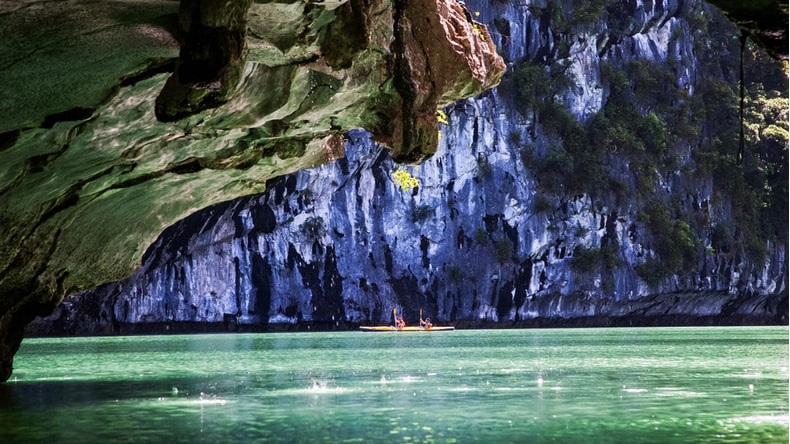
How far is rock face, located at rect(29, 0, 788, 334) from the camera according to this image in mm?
46219

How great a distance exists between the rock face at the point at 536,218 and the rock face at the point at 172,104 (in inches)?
1328

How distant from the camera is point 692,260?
5062cm

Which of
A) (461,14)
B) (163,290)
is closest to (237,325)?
(163,290)

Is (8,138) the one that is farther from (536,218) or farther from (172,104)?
(536,218)

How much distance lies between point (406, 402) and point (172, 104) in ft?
13.3

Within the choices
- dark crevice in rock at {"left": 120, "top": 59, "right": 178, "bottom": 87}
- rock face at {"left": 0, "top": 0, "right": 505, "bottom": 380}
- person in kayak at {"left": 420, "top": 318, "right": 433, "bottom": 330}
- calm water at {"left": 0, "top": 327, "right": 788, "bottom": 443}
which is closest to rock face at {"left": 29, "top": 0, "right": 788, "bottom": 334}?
person in kayak at {"left": 420, "top": 318, "right": 433, "bottom": 330}

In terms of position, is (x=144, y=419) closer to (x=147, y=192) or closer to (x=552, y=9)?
(x=147, y=192)

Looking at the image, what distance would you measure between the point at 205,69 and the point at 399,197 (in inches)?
1692

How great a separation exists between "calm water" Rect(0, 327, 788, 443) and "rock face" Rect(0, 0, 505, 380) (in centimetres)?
164

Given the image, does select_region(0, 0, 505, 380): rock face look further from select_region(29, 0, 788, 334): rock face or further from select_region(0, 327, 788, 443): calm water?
select_region(29, 0, 788, 334): rock face

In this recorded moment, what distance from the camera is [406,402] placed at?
29.8 feet

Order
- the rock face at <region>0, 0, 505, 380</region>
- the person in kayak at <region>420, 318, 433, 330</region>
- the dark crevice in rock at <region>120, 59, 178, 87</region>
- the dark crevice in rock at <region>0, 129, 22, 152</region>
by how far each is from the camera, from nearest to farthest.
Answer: the rock face at <region>0, 0, 505, 380</region> < the dark crevice in rock at <region>0, 129, 22, 152</region> < the dark crevice in rock at <region>120, 59, 178, 87</region> < the person in kayak at <region>420, 318, 433, 330</region>

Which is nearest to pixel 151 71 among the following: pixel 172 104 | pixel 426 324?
pixel 172 104

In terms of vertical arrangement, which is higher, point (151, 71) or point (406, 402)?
point (151, 71)
